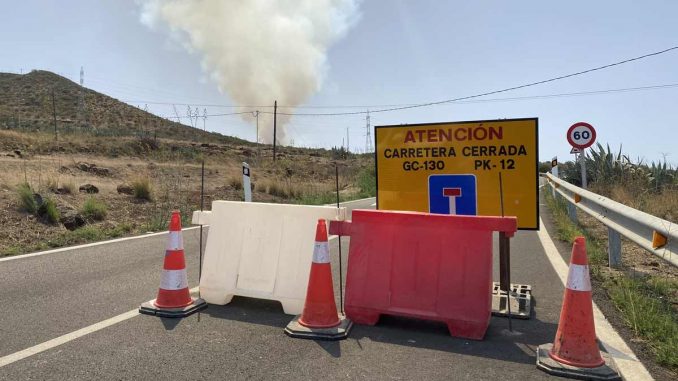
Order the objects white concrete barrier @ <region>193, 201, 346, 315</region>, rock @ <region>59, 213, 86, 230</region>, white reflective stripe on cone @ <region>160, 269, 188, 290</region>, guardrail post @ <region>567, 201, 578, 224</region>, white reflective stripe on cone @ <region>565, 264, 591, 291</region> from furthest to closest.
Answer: guardrail post @ <region>567, 201, 578, 224</region> < rock @ <region>59, 213, 86, 230</region> < white concrete barrier @ <region>193, 201, 346, 315</region> < white reflective stripe on cone @ <region>160, 269, 188, 290</region> < white reflective stripe on cone @ <region>565, 264, 591, 291</region>

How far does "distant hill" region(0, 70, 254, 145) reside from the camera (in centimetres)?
5531

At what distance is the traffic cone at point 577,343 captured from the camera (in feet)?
11.3

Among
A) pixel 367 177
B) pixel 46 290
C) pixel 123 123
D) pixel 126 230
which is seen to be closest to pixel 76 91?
pixel 123 123

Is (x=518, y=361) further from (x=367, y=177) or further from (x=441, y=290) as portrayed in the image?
(x=367, y=177)

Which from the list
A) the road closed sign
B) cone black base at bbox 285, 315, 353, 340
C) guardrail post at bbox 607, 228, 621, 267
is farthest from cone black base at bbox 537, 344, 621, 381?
guardrail post at bbox 607, 228, 621, 267

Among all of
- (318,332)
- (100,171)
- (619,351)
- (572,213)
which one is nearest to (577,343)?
(619,351)

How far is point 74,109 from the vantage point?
61500 millimetres

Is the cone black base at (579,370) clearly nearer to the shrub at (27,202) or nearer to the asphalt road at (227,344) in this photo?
the asphalt road at (227,344)

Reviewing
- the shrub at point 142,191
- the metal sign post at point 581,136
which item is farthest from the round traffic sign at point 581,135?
the shrub at point 142,191

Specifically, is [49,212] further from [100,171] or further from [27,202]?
[100,171]

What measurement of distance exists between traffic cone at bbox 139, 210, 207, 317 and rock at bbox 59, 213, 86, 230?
19.8ft

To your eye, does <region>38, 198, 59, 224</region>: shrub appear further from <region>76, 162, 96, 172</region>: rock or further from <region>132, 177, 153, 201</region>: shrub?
<region>76, 162, 96, 172</region>: rock

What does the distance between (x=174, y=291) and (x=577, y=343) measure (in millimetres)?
3309

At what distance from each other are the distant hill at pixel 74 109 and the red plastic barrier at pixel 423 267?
5198 centimetres
